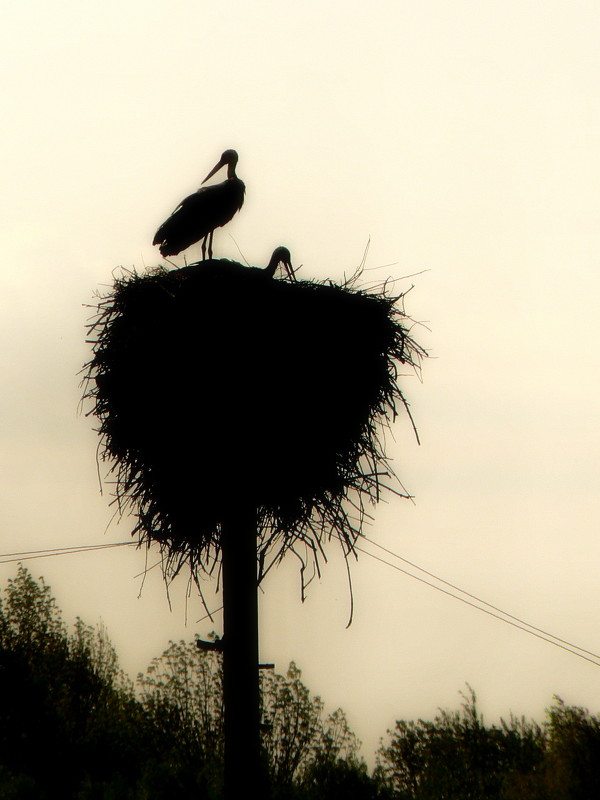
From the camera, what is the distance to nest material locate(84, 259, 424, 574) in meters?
5.73

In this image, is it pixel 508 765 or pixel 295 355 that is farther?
pixel 508 765

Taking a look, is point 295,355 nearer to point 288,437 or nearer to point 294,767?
point 288,437

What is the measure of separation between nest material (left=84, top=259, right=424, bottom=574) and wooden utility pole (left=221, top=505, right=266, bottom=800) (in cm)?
14

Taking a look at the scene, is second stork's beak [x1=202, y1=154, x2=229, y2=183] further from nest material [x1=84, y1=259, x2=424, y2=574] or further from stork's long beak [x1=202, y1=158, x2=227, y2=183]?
nest material [x1=84, y1=259, x2=424, y2=574]

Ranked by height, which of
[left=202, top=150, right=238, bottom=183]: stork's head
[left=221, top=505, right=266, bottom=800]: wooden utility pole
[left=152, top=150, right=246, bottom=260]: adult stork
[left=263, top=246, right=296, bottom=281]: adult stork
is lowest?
[left=221, top=505, right=266, bottom=800]: wooden utility pole

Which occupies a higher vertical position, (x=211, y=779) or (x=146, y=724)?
(x=146, y=724)

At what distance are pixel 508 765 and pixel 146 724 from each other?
850cm

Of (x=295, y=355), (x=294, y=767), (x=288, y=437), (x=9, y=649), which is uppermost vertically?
(x=9, y=649)

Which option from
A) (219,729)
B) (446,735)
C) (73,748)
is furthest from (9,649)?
(446,735)

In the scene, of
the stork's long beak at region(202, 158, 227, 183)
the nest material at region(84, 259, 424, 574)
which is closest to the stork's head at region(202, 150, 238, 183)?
the stork's long beak at region(202, 158, 227, 183)

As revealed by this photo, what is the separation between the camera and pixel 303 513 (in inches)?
226

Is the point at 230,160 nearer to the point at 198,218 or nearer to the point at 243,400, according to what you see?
the point at 198,218

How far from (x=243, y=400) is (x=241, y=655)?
1244 mm

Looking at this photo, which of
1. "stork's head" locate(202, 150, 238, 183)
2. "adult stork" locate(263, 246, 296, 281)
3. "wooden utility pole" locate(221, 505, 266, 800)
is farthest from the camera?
"stork's head" locate(202, 150, 238, 183)
